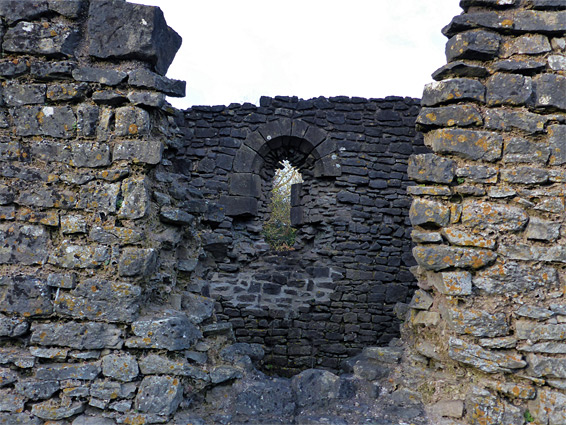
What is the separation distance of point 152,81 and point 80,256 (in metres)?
1.15

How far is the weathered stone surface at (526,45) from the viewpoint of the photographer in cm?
262

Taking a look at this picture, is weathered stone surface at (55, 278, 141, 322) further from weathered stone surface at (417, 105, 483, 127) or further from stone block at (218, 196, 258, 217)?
stone block at (218, 196, 258, 217)

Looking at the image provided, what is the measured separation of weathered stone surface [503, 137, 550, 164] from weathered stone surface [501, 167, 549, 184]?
0.06 metres

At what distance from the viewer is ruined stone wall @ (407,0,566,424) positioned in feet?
7.84

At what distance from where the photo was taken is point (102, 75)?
106 inches

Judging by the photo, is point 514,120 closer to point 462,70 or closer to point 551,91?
point 551,91

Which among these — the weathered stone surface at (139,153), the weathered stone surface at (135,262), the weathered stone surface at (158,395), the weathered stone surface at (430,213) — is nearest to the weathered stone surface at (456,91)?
the weathered stone surface at (430,213)

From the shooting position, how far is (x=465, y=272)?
8.25 ft

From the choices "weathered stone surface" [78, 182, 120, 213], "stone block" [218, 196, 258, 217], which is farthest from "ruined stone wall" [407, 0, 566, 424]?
"stone block" [218, 196, 258, 217]

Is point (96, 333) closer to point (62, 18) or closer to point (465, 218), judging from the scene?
point (62, 18)

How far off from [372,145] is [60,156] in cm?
519

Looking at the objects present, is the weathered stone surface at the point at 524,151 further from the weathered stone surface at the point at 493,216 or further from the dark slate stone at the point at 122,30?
the dark slate stone at the point at 122,30

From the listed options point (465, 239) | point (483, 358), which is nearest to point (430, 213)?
point (465, 239)

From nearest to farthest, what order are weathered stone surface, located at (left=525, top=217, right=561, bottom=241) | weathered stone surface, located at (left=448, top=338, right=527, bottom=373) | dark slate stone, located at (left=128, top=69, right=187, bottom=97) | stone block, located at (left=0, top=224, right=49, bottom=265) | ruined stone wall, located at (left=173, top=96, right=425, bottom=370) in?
weathered stone surface, located at (left=448, top=338, right=527, bottom=373)
weathered stone surface, located at (left=525, top=217, right=561, bottom=241)
stone block, located at (left=0, top=224, right=49, bottom=265)
dark slate stone, located at (left=128, top=69, right=187, bottom=97)
ruined stone wall, located at (left=173, top=96, right=425, bottom=370)
